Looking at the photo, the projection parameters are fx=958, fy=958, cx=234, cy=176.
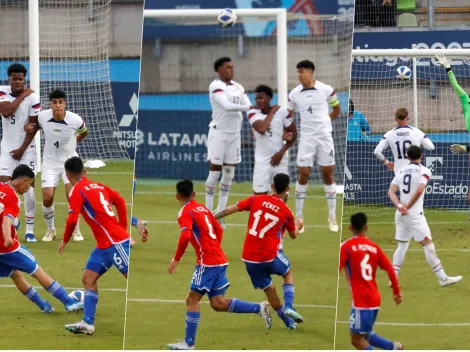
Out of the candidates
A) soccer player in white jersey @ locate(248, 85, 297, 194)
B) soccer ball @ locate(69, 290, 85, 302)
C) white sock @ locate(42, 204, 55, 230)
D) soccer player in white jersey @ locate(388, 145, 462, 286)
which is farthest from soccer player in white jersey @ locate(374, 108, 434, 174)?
white sock @ locate(42, 204, 55, 230)

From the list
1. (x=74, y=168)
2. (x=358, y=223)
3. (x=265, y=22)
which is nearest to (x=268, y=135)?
(x=74, y=168)

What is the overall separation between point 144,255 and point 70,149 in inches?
147

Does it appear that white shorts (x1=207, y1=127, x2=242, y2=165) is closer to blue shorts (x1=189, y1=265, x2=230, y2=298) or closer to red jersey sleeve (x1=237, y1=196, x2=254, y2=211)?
red jersey sleeve (x1=237, y1=196, x2=254, y2=211)

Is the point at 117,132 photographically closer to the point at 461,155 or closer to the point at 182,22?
the point at 182,22

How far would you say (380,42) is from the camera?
14.1 m

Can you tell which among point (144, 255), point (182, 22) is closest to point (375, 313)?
point (144, 255)

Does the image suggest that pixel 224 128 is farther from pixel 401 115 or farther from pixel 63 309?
pixel 63 309

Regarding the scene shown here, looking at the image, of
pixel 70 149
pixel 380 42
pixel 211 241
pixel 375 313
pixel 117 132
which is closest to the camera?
pixel 375 313

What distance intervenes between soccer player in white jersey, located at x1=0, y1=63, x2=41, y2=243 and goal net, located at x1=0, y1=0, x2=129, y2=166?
187 cm

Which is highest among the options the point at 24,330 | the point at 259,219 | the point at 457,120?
the point at 457,120

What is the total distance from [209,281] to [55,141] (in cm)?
424

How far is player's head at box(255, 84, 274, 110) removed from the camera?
8.23 metres

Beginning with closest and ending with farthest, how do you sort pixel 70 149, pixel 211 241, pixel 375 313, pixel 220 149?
pixel 375 313 → pixel 211 241 → pixel 220 149 → pixel 70 149

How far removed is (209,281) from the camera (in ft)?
22.2
